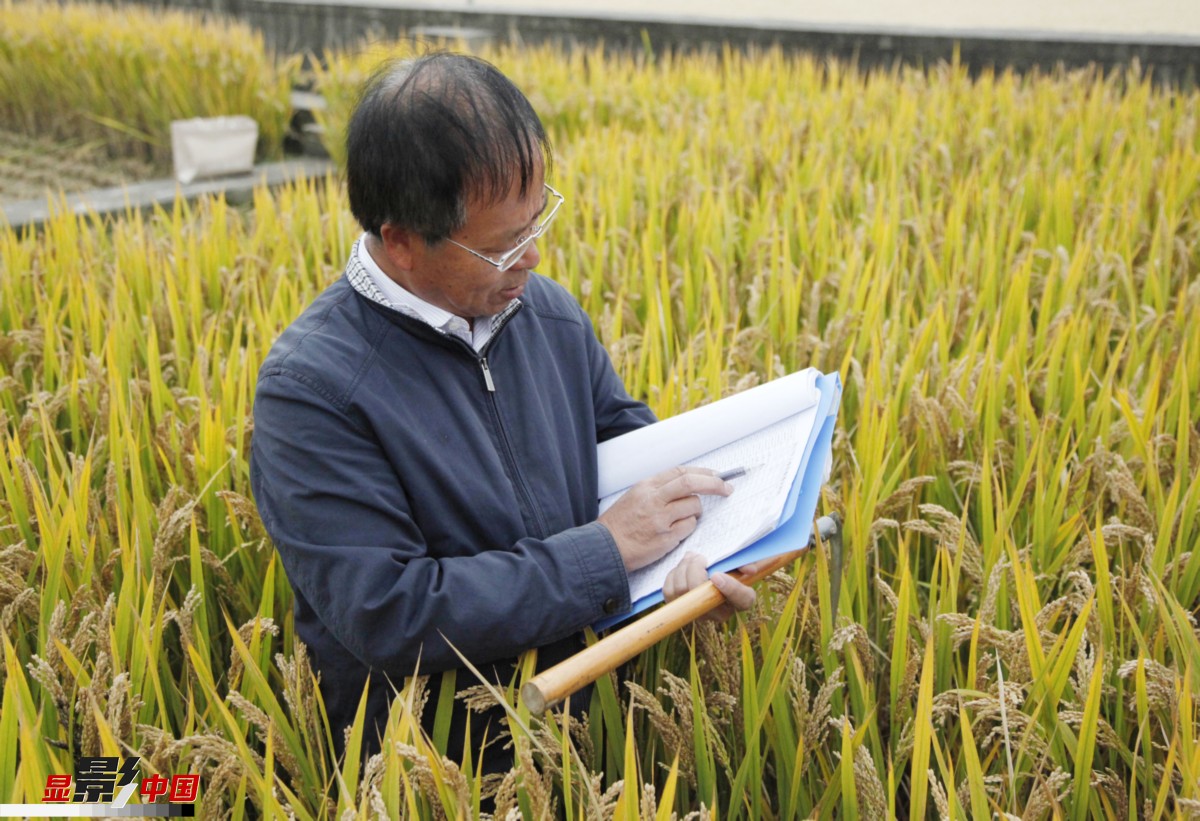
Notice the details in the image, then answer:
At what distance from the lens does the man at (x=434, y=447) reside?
1100 mm

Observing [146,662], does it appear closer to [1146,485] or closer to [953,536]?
[953,536]

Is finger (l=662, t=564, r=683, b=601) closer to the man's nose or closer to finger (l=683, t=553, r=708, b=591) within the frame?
finger (l=683, t=553, r=708, b=591)

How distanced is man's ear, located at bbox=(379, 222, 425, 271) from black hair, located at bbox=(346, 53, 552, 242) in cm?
1

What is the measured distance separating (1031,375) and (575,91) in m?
3.23

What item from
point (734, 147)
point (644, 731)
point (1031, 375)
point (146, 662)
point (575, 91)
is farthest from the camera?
point (575, 91)

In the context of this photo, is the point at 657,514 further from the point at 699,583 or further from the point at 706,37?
the point at 706,37

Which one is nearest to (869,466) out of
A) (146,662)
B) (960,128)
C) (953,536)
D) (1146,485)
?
(953,536)

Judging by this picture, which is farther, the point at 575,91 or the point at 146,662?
the point at 575,91

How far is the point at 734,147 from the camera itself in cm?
366

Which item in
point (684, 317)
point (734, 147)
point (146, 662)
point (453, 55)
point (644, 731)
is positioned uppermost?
point (453, 55)

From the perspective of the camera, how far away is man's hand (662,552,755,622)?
1.13 metres

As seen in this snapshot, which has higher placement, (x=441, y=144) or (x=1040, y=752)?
(x=441, y=144)

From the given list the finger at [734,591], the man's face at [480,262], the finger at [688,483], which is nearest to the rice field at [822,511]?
the finger at [734,591]

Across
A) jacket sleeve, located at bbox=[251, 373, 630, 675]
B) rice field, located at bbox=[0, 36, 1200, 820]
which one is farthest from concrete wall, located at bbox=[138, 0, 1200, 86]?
jacket sleeve, located at bbox=[251, 373, 630, 675]
